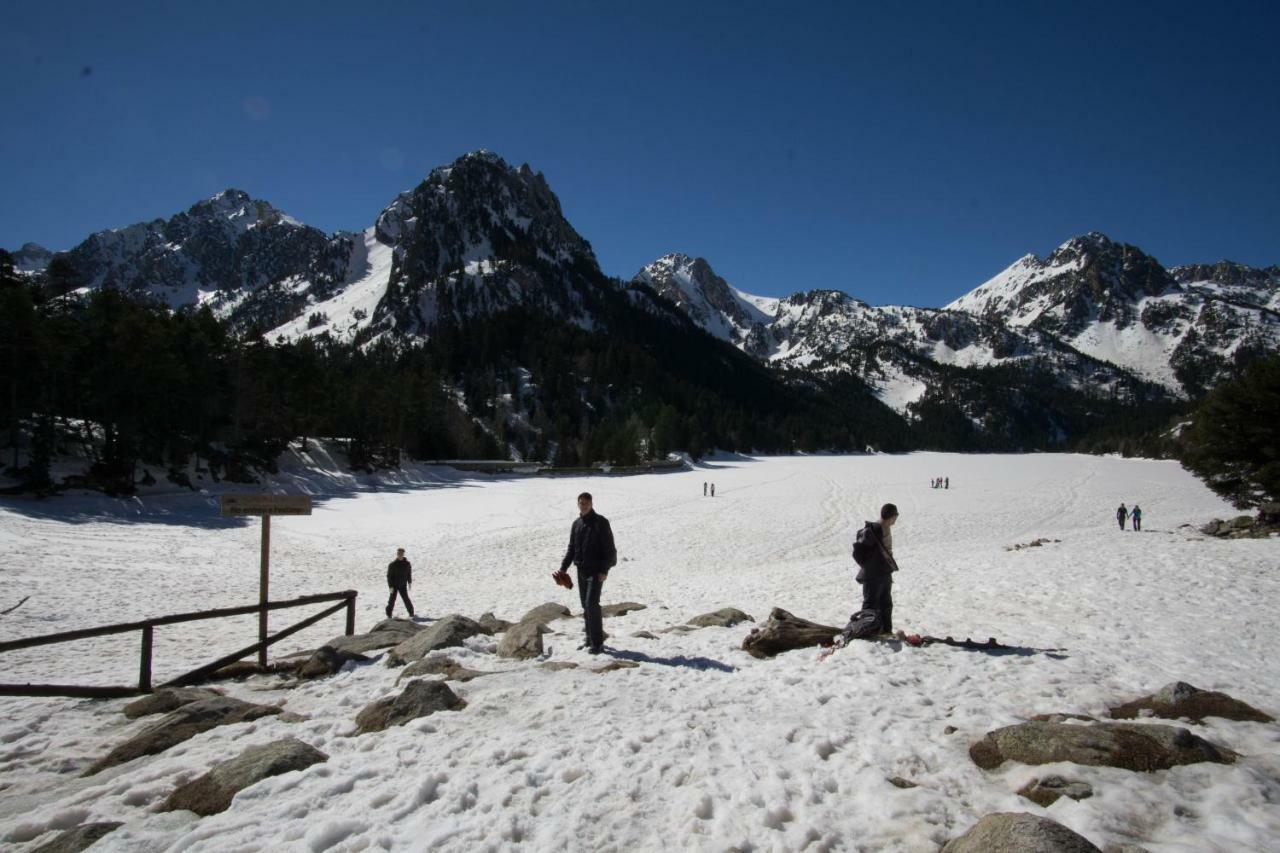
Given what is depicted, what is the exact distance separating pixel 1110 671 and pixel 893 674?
296 centimetres

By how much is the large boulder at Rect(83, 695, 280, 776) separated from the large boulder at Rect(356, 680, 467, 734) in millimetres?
1628

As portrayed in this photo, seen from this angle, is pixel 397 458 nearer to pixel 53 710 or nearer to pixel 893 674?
pixel 53 710

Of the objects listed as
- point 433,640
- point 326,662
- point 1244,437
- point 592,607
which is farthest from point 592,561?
point 1244,437

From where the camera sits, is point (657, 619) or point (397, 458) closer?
point (657, 619)

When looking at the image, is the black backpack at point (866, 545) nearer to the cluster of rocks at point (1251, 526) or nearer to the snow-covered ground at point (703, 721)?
the snow-covered ground at point (703, 721)

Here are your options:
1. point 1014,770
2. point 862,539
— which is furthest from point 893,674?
point 1014,770

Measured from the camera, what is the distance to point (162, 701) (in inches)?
322

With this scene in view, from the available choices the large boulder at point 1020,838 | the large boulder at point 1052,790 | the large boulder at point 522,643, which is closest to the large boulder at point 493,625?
the large boulder at point 522,643

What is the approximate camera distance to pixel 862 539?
9258 millimetres

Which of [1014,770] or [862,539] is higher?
[862,539]

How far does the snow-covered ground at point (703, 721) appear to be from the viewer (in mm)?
4453

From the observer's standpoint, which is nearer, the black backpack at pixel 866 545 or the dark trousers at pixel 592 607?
the black backpack at pixel 866 545

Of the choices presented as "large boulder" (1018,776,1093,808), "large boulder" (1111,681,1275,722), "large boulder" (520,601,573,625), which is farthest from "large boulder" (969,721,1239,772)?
"large boulder" (520,601,573,625)

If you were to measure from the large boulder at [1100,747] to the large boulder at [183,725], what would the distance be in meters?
8.24
